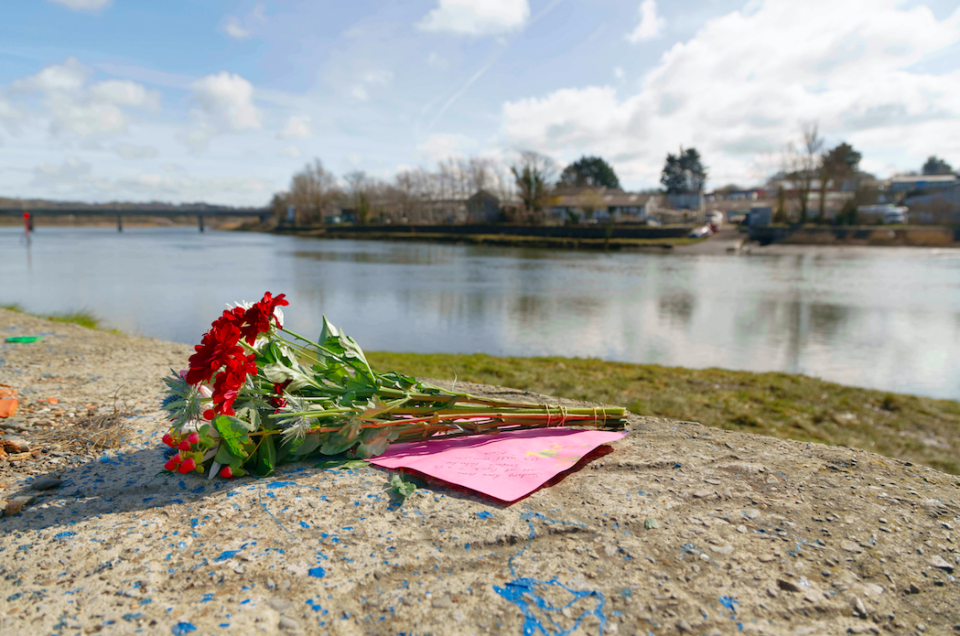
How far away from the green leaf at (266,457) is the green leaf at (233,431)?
0.40ft

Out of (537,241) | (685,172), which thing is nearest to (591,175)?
(685,172)

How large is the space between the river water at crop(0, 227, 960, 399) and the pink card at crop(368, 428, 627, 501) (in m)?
7.78

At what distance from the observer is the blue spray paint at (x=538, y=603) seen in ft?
5.42

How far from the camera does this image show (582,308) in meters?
17.2

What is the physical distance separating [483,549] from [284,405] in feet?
3.92

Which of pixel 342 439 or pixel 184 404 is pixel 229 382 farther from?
pixel 342 439

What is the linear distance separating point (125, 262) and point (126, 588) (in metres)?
35.6

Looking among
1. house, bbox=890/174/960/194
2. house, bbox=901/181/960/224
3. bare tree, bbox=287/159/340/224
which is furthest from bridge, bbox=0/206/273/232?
house, bbox=890/174/960/194

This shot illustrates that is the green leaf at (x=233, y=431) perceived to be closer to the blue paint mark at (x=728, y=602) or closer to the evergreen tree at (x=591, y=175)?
the blue paint mark at (x=728, y=602)

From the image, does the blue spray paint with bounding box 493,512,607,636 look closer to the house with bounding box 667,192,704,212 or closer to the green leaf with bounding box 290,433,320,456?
the green leaf with bounding box 290,433,320,456

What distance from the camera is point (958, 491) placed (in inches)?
105

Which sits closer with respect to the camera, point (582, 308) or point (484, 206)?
point (582, 308)

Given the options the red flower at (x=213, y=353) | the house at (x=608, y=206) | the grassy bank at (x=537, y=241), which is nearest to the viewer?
the red flower at (x=213, y=353)

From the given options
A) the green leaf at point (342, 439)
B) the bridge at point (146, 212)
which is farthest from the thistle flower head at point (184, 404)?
the bridge at point (146, 212)
